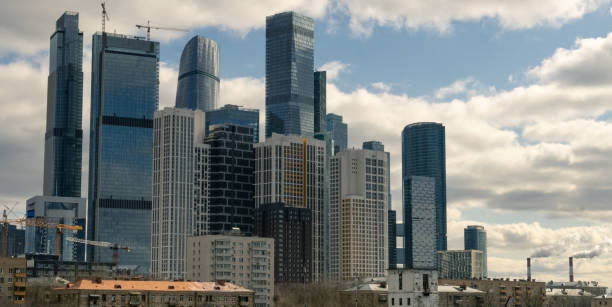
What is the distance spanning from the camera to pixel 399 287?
184 metres

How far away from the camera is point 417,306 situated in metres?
182

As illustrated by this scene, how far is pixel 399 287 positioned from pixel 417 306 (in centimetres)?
498

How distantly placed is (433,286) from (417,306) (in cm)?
501

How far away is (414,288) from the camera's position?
182 m

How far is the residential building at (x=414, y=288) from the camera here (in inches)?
7175

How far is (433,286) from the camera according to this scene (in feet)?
603

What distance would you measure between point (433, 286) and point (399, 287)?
650 cm

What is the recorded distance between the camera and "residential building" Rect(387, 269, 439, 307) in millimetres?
182250
